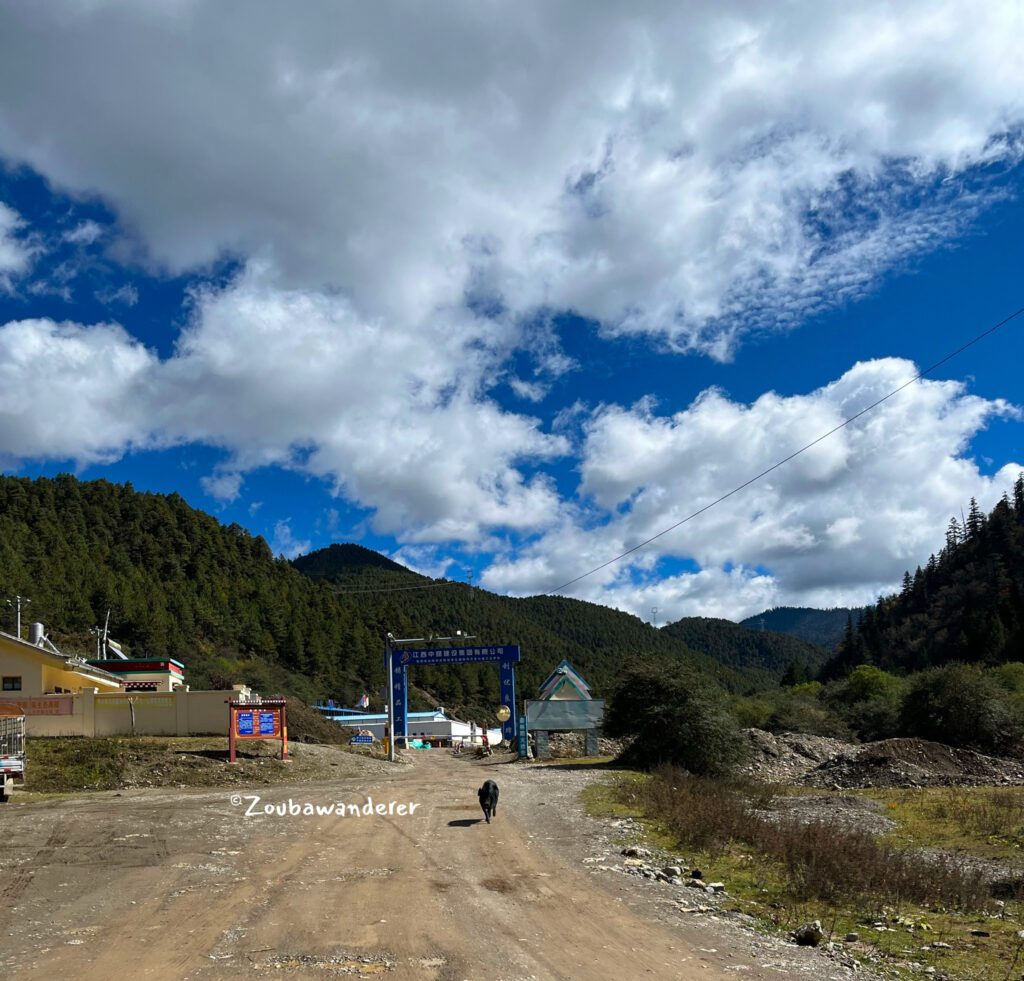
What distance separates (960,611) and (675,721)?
13989 cm

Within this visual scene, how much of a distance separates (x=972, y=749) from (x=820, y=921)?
148ft

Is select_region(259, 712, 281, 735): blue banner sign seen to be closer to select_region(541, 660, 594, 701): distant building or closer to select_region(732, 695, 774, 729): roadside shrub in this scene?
select_region(541, 660, 594, 701): distant building

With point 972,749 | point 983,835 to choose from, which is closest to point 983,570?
point 972,749

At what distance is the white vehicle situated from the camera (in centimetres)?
2312

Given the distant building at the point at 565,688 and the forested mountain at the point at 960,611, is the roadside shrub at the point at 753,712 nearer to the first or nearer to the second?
the distant building at the point at 565,688

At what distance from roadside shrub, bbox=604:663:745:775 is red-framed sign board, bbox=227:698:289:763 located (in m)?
15.7

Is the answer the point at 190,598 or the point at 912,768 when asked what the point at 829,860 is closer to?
the point at 912,768

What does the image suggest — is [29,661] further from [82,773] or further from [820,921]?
[820,921]

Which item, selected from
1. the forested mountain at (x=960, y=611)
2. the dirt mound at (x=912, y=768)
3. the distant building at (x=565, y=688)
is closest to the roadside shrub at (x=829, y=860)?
the dirt mound at (x=912, y=768)

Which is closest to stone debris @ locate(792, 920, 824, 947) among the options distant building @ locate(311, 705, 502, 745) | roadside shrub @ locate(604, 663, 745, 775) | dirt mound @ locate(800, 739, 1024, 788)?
roadside shrub @ locate(604, 663, 745, 775)

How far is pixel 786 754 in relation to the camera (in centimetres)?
5000

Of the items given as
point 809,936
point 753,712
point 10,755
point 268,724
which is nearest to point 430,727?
point 753,712

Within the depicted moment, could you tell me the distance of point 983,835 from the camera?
21.9 meters

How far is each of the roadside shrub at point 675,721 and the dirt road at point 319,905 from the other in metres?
19.2
